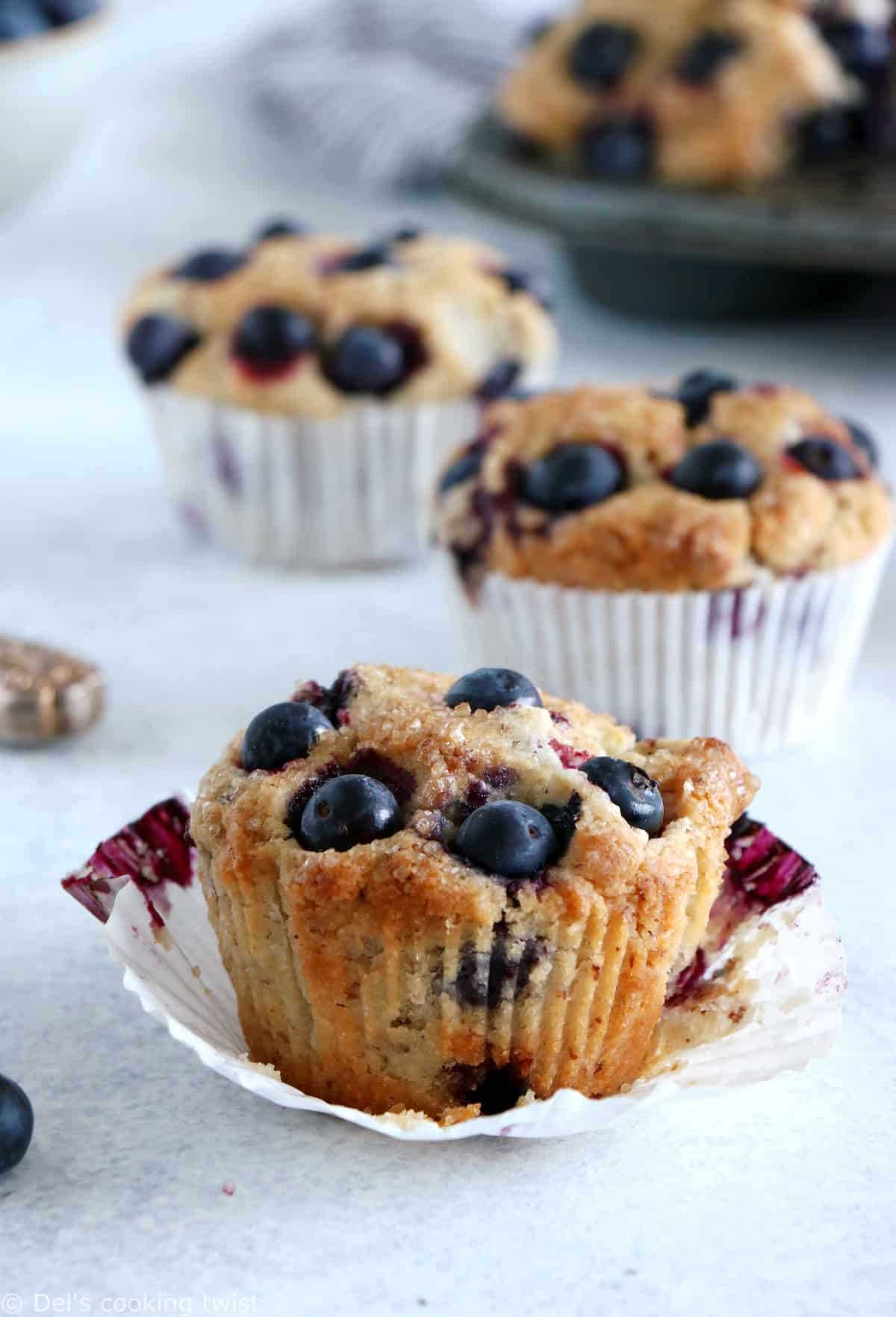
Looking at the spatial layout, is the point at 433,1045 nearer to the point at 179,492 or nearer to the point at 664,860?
the point at 664,860

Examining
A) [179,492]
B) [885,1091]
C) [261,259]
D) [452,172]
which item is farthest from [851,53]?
[885,1091]

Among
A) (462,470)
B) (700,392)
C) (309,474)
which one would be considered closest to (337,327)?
(309,474)

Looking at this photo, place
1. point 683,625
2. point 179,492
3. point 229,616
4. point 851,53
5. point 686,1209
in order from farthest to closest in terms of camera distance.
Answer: point 851,53 → point 179,492 → point 229,616 → point 683,625 → point 686,1209

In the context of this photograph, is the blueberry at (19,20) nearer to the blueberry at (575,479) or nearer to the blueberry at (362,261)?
the blueberry at (362,261)

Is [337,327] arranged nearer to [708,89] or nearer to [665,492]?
[665,492]

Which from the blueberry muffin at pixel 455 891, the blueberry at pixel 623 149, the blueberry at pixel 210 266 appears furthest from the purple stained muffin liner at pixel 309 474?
the blueberry muffin at pixel 455 891

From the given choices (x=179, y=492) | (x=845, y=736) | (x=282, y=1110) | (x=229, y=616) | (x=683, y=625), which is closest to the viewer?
(x=282, y=1110)
